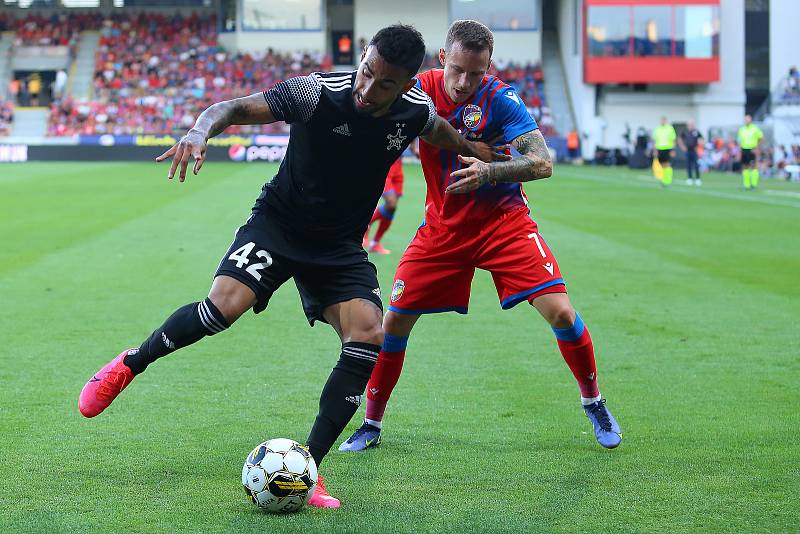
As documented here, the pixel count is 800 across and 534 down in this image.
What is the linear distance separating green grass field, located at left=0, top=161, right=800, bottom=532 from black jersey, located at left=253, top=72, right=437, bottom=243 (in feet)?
3.99

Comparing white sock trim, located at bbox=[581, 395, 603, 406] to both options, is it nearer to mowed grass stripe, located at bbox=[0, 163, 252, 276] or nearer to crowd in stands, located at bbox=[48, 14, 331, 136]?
Answer: mowed grass stripe, located at bbox=[0, 163, 252, 276]

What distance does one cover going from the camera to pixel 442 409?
6.54 meters

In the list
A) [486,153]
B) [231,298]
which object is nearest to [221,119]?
[231,298]

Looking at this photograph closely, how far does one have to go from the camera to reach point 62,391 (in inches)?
268

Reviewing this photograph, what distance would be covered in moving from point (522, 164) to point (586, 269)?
27.9 feet

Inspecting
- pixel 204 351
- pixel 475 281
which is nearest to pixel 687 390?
pixel 204 351

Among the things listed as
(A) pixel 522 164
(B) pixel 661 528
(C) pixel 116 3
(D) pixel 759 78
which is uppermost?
(C) pixel 116 3

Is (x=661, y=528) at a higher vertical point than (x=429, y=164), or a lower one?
lower

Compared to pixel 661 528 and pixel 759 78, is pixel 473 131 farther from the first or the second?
pixel 759 78

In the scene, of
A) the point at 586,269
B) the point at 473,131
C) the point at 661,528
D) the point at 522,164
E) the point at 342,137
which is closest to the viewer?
the point at 661,528

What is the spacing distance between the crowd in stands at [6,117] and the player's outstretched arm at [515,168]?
5035 cm

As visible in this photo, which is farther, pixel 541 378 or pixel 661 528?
pixel 541 378

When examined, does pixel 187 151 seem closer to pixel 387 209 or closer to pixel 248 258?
pixel 248 258

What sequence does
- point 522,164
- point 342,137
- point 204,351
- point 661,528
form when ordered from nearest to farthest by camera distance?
point 661,528
point 342,137
point 522,164
point 204,351
